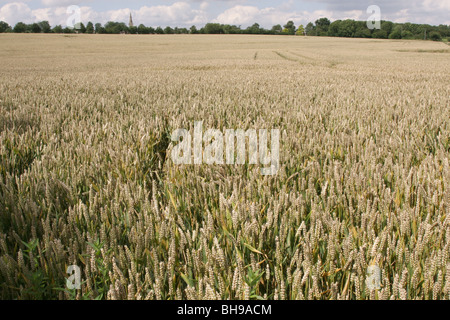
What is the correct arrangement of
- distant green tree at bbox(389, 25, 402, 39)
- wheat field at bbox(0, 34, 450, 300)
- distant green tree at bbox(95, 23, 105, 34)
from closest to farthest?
wheat field at bbox(0, 34, 450, 300) < distant green tree at bbox(389, 25, 402, 39) < distant green tree at bbox(95, 23, 105, 34)

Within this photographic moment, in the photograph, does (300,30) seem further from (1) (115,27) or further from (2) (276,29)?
(1) (115,27)

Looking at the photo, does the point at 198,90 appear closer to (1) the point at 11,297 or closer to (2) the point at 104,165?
(2) the point at 104,165

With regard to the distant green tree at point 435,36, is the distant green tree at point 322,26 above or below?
above

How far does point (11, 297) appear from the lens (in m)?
0.96

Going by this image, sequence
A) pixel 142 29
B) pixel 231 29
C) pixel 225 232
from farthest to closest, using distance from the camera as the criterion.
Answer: pixel 231 29 → pixel 142 29 → pixel 225 232

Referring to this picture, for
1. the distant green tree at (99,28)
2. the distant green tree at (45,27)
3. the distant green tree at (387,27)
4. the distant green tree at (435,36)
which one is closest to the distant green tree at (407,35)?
the distant green tree at (387,27)

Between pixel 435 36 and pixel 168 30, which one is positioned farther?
pixel 168 30

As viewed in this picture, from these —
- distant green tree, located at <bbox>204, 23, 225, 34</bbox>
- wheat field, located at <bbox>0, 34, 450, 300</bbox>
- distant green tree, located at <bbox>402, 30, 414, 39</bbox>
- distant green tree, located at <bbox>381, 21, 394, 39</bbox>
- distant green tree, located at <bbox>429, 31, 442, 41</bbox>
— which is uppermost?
distant green tree, located at <bbox>204, 23, 225, 34</bbox>

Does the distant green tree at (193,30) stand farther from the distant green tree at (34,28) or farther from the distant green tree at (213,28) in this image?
Result: the distant green tree at (34,28)

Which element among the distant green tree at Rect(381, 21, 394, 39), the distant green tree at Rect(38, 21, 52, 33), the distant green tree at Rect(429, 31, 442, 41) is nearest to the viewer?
the distant green tree at Rect(429, 31, 442, 41)

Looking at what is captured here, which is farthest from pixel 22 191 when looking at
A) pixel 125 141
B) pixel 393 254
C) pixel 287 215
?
pixel 393 254

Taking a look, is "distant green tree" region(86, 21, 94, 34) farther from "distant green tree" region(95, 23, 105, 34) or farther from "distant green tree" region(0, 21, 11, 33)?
"distant green tree" region(0, 21, 11, 33)

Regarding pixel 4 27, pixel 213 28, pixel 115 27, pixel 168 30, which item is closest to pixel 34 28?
pixel 4 27

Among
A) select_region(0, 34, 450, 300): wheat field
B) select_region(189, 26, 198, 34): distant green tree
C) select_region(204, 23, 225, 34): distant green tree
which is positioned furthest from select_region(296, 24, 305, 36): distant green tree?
select_region(0, 34, 450, 300): wheat field
